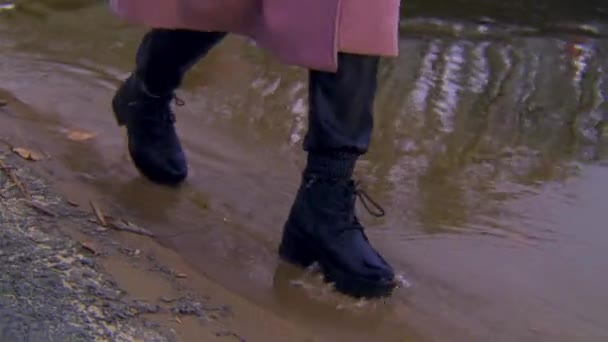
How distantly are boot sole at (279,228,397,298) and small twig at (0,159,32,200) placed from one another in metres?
0.57

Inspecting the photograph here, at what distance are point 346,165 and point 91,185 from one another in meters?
0.76

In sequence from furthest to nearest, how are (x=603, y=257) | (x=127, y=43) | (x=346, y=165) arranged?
(x=127, y=43)
(x=603, y=257)
(x=346, y=165)

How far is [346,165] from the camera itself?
2215mm

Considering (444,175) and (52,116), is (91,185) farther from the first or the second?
(444,175)

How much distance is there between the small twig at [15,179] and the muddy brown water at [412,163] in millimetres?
159

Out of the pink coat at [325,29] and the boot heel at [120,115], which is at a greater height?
the pink coat at [325,29]

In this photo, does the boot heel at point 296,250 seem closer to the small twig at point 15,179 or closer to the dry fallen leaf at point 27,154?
the small twig at point 15,179

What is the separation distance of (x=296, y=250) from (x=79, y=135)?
937 mm

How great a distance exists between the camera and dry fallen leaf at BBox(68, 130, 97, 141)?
297 cm

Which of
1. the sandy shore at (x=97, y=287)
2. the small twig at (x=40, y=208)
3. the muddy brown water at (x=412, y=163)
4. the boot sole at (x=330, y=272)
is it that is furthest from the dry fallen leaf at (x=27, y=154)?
the boot sole at (x=330, y=272)

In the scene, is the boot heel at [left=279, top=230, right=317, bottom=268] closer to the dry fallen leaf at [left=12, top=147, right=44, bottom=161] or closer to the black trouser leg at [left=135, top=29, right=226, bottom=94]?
the black trouser leg at [left=135, top=29, right=226, bottom=94]

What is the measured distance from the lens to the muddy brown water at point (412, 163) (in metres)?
2.30

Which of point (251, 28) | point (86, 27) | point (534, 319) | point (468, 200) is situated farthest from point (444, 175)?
point (86, 27)

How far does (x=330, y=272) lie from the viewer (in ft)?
7.43
